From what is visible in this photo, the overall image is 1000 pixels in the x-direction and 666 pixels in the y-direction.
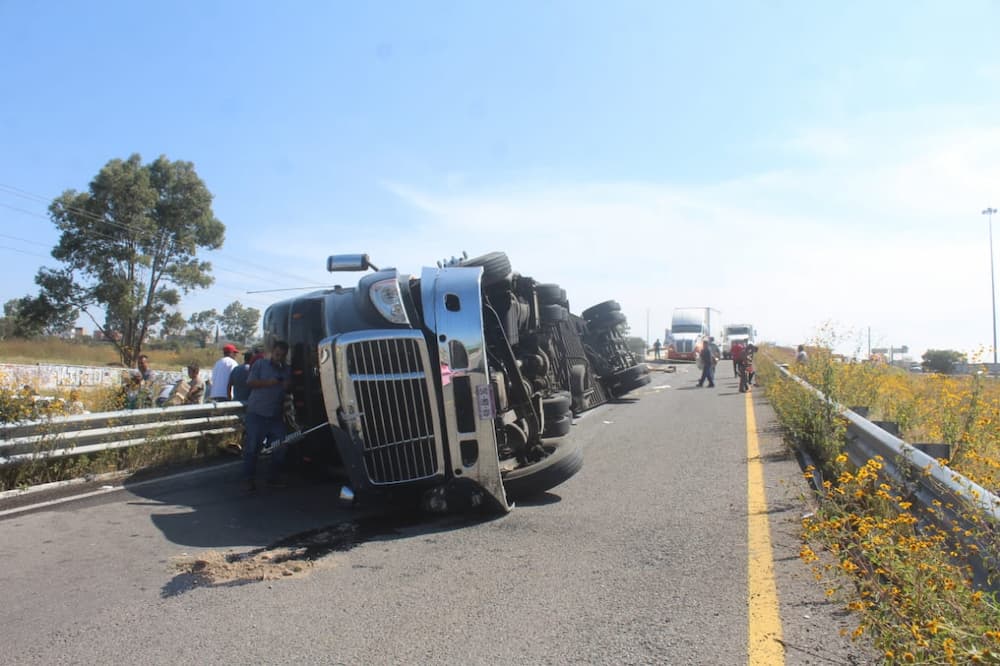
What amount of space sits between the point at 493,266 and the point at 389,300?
1.28 m

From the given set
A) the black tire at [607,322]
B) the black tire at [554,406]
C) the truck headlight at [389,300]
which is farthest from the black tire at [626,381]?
the truck headlight at [389,300]

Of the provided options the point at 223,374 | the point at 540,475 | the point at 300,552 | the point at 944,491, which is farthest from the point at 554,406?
the point at 223,374

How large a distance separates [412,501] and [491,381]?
158 cm

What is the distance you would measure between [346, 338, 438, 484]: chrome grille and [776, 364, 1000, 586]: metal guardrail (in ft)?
11.3

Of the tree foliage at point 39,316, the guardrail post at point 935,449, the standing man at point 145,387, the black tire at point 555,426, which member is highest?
the tree foliage at point 39,316

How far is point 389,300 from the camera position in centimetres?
603

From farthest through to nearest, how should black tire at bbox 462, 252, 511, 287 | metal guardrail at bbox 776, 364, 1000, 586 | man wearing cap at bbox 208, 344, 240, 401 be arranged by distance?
1. man wearing cap at bbox 208, 344, 240, 401
2. black tire at bbox 462, 252, 511, 287
3. metal guardrail at bbox 776, 364, 1000, 586

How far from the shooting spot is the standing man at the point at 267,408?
24.5 feet

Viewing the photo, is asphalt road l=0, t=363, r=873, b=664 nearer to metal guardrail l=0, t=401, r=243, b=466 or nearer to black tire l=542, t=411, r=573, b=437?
black tire l=542, t=411, r=573, b=437

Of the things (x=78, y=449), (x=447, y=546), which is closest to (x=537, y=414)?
(x=447, y=546)

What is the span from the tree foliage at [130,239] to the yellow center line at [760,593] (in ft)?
99.7

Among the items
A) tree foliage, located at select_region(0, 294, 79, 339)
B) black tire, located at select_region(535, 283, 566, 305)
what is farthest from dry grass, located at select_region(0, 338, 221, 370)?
black tire, located at select_region(535, 283, 566, 305)

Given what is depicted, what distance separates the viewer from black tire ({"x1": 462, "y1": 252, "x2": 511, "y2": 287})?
6.85m

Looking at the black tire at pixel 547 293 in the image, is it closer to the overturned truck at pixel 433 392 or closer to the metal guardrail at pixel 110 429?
the overturned truck at pixel 433 392
